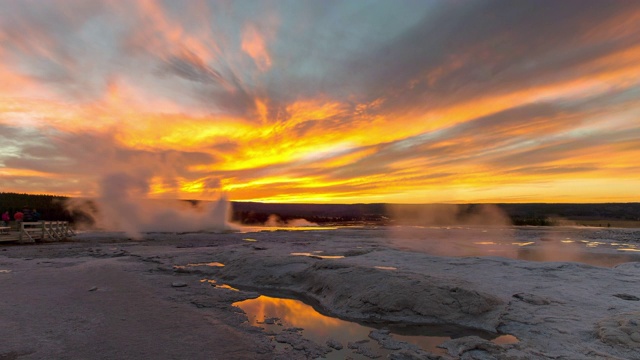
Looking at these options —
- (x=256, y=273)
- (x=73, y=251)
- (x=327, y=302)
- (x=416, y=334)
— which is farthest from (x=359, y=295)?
(x=73, y=251)

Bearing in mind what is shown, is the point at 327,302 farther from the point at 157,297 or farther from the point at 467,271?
the point at 467,271

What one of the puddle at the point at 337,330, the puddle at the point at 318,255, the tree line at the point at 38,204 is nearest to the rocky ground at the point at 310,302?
the puddle at the point at 337,330

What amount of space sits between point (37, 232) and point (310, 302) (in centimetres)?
2660

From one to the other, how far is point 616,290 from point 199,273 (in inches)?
509

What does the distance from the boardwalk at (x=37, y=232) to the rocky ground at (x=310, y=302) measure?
13.6 metres

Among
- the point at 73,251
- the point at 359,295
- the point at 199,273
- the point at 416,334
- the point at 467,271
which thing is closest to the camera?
the point at 416,334

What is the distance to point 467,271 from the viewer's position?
1184cm

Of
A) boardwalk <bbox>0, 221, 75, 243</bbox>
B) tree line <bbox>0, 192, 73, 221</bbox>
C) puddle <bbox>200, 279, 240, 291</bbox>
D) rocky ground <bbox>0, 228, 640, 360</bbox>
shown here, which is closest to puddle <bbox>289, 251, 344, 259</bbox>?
rocky ground <bbox>0, 228, 640, 360</bbox>

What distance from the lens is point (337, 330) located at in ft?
24.3

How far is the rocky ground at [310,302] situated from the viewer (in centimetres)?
605

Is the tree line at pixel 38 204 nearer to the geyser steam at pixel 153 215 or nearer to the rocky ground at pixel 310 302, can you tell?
the geyser steam at pixel 153 215

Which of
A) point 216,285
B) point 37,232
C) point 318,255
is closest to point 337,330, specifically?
point 216,285

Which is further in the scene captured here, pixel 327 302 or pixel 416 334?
pixel 327 302

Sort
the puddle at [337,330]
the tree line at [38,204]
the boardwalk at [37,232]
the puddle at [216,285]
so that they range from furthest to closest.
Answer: the tree line at [38,204] → the boardwalk at [37,232] → the puddle at [216,285] → the puddle at [337,330]
